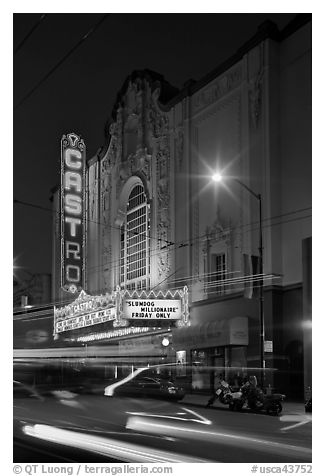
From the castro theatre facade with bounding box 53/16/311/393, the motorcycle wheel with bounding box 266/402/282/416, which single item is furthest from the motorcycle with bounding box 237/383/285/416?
the castro theatre facade with bounding box 53/16/311/393

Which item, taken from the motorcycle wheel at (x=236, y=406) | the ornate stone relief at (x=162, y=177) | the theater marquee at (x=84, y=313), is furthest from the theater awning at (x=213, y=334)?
the motorcycle wheel at (x=236, y=406)

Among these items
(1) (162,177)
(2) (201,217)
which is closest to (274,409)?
(2) (201,217)

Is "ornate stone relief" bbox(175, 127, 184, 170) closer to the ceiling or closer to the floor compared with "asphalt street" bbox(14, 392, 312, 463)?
closer to the ceiling

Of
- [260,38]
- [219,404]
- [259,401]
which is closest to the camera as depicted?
[259,401]

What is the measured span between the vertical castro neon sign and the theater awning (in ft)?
16.2

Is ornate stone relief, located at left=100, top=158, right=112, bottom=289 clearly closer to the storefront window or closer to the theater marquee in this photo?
the theater marquee

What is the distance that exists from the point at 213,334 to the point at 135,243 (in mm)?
6382

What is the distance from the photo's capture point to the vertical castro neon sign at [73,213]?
977 inches

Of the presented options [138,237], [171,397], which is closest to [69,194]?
[138,237]

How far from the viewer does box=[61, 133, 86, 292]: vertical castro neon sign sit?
24.8 m

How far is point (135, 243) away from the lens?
28516mm

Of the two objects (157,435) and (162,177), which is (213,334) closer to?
(162,177)

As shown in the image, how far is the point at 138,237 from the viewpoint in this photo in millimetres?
28266
